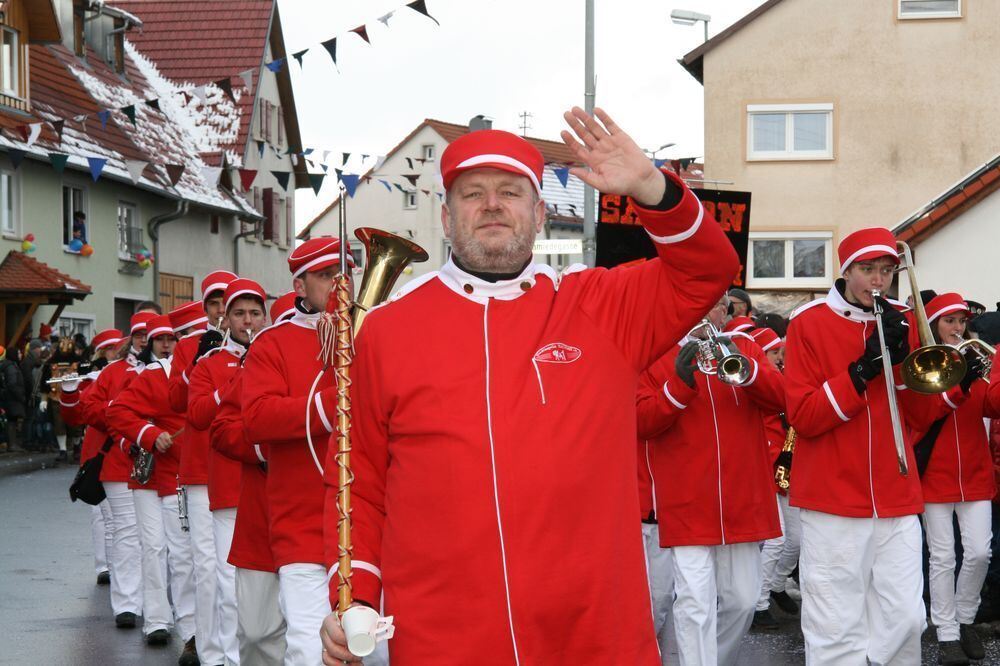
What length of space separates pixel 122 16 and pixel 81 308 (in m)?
10.2

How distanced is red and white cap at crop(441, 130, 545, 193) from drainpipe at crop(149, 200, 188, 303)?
33.4 m

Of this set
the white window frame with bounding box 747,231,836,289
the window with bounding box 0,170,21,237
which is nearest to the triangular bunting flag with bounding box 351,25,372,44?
the window with bounding box 0,170,21,237

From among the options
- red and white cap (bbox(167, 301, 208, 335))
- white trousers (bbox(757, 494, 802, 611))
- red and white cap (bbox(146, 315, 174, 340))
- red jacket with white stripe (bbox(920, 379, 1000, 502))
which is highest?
red and white cap (bbox(167, 301, 208, 335))

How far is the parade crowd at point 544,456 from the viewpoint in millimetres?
3961

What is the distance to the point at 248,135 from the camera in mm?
42719

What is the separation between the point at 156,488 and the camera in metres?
10.4

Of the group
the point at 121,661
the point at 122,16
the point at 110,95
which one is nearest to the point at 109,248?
the point at 110,95

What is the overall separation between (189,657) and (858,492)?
4.48 meters

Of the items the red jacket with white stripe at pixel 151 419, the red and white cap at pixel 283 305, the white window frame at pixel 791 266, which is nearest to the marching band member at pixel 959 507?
the red and white cap at pixel 283 305

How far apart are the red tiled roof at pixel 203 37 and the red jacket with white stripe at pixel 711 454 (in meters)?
37.1

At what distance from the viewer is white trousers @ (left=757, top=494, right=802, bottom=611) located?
1079 cm

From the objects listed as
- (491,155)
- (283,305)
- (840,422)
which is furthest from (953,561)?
(491,155)

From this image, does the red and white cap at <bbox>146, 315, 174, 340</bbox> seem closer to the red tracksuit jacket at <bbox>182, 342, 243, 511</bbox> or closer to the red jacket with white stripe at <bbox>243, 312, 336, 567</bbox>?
the red tracksuit jacket at <bbox>182, 342, 243, 511</bbox>

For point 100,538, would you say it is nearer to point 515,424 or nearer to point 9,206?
point 515,424
